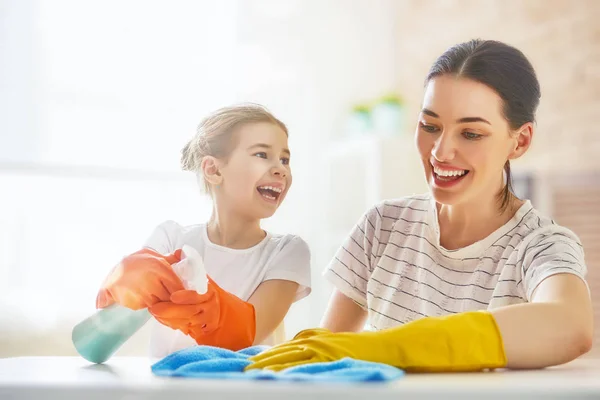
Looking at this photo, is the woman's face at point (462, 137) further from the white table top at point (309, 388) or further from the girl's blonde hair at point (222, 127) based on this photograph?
the white table top at point (309, 388)

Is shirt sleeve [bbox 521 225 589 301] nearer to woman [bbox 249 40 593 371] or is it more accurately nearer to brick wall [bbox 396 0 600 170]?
woman [bbox 249 40 593 371]

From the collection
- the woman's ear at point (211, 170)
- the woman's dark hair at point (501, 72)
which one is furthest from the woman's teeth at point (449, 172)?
the woman's ear at point (211, 170)

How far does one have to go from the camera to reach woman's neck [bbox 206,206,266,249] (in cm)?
124

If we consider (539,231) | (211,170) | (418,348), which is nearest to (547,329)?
(418,348)

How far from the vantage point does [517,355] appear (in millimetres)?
840

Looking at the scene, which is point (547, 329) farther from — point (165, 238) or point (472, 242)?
point (165, 238)

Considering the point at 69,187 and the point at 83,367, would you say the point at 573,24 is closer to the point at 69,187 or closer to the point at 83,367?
the point at 69,187

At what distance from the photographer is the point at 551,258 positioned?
3.43 ft

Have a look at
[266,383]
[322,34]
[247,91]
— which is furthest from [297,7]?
[266,383]

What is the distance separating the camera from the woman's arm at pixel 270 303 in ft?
3.83

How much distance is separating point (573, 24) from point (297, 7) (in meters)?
1.27

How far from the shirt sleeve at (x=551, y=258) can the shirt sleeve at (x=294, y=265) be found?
1.11ft

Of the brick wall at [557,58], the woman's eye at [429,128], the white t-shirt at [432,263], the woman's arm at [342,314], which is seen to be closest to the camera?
the white t-shirt at [432,263]

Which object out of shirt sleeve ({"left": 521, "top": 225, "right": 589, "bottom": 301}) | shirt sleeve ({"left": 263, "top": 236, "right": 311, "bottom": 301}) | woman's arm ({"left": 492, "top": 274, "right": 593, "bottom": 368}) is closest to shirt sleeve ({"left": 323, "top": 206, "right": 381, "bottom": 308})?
shirt sleeve ({"left": 263, "top": 236, "right": 311, "bottom": 301})
